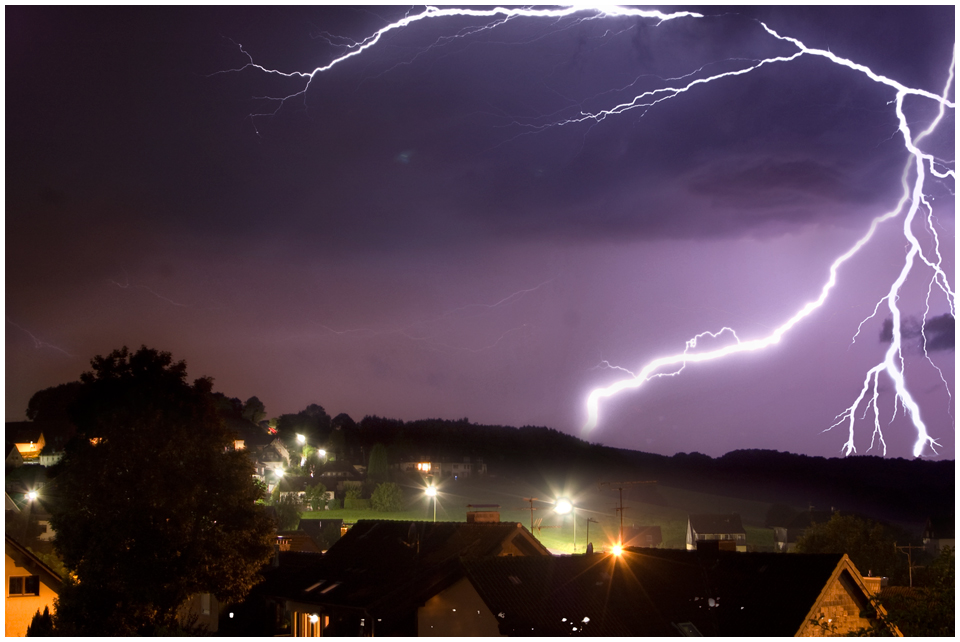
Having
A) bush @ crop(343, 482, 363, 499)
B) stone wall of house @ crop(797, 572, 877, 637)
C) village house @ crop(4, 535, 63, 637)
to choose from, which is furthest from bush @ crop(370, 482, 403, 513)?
stone wall of house @ crop(797, 572, 877, 637)

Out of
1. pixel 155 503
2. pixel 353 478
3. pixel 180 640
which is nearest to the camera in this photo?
pixel 180 640

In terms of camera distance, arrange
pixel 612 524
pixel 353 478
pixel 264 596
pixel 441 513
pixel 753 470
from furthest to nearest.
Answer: pixel 753 470
pixel 353 478
pixel 612 524
pixel 441 513
pixel 264 596

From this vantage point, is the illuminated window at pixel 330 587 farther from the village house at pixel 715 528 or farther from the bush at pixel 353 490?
the village house at pixel 715 528

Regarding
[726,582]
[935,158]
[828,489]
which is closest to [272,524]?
[726,582]

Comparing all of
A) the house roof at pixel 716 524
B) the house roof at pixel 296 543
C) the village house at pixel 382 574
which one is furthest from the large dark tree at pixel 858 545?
the house roof at pixel 296 543

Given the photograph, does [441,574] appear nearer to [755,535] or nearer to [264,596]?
[264,596]

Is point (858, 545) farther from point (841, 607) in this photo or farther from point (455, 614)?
point (455, 614)

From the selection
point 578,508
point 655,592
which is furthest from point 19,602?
point 578,508
